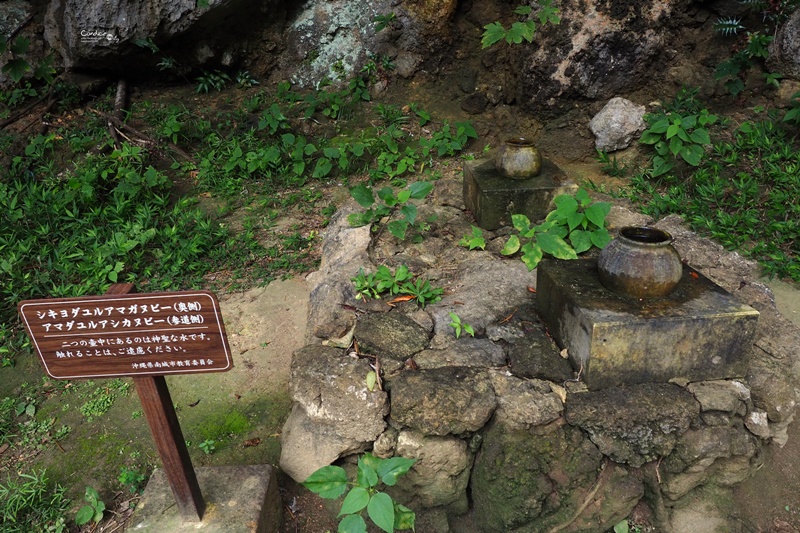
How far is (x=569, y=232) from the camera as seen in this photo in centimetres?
366

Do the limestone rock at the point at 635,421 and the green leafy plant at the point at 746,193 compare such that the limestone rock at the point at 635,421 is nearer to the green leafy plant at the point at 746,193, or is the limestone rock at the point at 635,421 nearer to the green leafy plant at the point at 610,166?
the green leafy plant at the point at 746,193

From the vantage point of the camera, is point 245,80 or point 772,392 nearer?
point 772,392

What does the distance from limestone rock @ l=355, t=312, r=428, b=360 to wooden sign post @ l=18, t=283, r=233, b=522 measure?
1.13 m

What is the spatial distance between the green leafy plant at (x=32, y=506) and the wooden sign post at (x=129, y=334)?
52.5 inches

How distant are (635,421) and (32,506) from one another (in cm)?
319

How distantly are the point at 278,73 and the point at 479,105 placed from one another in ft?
9.60

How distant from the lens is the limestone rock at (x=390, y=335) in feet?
10.2

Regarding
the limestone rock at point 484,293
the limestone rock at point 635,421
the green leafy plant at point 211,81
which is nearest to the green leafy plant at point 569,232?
the limestone rock at point 484,293

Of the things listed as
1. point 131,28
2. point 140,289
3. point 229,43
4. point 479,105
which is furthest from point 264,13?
point 140,289

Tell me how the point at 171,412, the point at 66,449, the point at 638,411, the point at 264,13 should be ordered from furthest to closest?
the point at 264,13 < the point at 66,449 < the point at 638,411 < the point at 171,412

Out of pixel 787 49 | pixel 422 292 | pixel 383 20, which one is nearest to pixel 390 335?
pixel 422 292

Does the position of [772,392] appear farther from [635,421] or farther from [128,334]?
[128,334]

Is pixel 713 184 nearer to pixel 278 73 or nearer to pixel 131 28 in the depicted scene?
pixel 278 73

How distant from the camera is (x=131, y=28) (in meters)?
7.04
